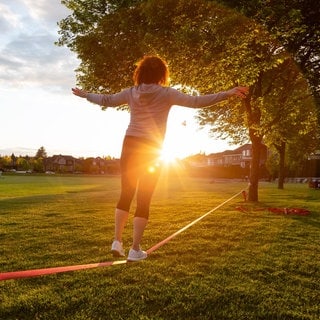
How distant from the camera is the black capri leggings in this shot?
176 inches

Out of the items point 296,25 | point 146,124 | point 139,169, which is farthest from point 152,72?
point 296,25

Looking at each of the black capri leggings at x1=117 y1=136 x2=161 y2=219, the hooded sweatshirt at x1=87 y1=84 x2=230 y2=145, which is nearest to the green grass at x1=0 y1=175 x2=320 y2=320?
the black capri leggings at x1=117 y1=136 x2=161 y2=219

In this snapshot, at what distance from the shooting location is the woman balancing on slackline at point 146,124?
448 cm

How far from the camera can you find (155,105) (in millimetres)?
4520

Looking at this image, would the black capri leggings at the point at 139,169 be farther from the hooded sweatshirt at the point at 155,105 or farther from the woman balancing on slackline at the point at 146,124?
the hooded sweatshirt at the point at 155,105

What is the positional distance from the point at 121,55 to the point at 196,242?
10593 mm

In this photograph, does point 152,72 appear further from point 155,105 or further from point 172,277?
point 172,277

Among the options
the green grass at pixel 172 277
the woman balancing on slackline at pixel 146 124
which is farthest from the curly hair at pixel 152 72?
the green grass at pixel 172 277

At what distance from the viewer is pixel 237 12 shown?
1336 cm

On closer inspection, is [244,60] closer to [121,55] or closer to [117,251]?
[121,55]

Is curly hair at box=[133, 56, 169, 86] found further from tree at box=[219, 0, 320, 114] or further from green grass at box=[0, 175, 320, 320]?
tree at box=[219, 0, 320, 114]

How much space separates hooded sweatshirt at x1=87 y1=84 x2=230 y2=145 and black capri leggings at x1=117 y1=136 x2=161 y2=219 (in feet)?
0.36

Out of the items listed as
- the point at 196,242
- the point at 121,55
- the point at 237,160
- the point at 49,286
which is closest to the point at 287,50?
the point at 121,55

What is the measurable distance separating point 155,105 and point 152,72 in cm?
45
